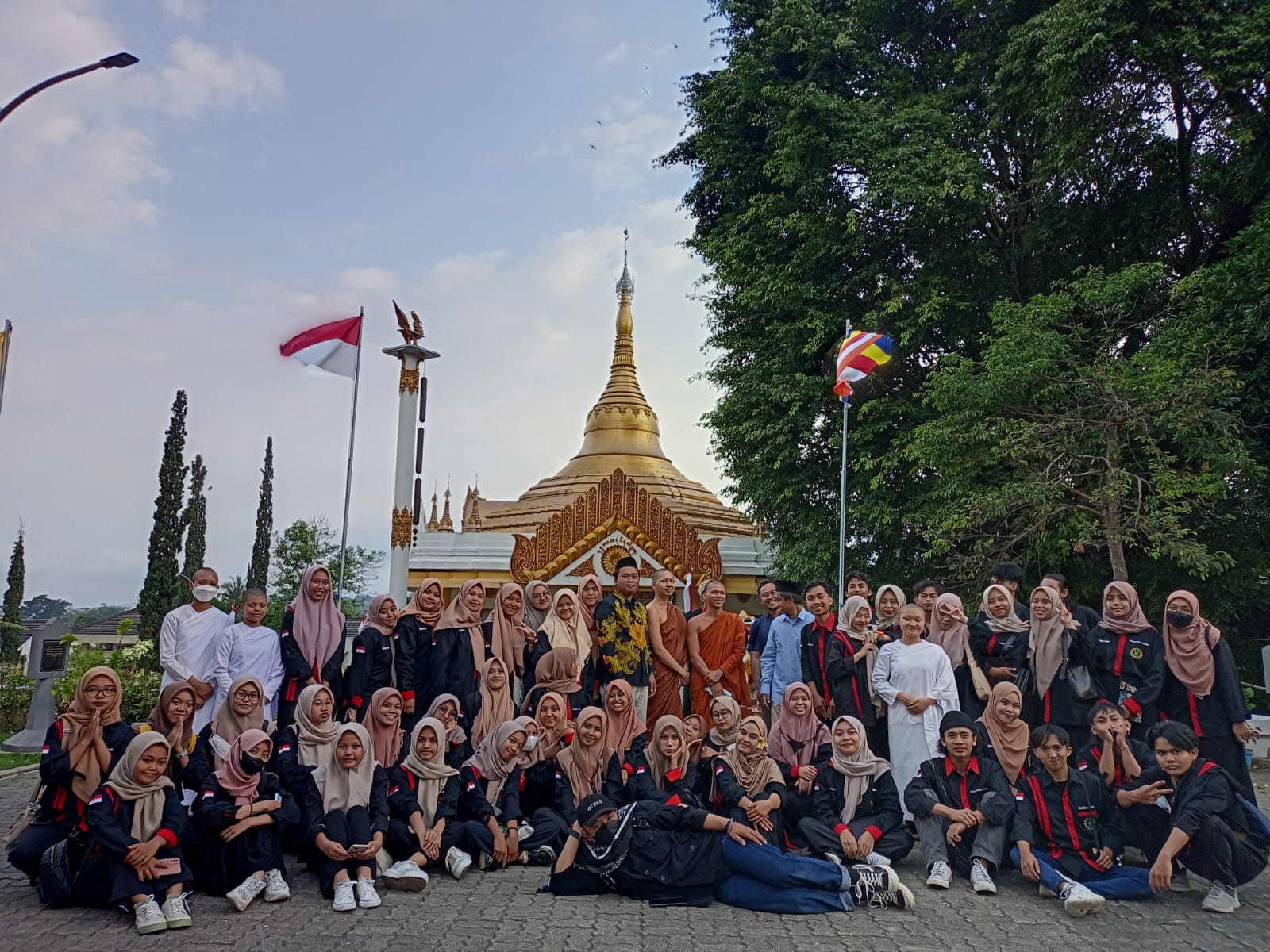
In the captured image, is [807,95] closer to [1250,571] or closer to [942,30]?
[942,30]

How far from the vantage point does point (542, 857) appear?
5.51 m

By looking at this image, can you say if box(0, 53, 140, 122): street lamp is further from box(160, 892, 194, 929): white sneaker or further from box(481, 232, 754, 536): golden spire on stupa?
box(481, 232, 754, 536): golden spire on stupa

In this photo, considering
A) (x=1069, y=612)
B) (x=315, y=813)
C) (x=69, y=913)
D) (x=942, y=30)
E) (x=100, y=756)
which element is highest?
(x=942, y=30)

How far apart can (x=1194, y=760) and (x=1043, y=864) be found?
3.15 ft

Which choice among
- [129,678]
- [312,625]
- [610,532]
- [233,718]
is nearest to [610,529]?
[610,532]

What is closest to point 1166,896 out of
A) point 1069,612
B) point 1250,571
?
point 1069,612

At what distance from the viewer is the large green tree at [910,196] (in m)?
11.2

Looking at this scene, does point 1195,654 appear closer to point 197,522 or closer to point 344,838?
point 344,838

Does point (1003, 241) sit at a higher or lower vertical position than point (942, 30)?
lower

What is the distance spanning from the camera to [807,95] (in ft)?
40.9

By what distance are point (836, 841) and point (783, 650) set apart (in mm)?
1827

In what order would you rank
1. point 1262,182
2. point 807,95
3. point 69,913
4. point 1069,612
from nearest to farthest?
point 69,913 < point 1069,612 < point 1262,182 < point 807,95

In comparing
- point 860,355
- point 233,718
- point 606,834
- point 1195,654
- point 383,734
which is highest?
point 860,355

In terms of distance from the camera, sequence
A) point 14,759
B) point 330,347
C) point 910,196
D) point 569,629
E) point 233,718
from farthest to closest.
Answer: point 330,347
point 910,196
point 14,759
point 569,629
point 233,718
